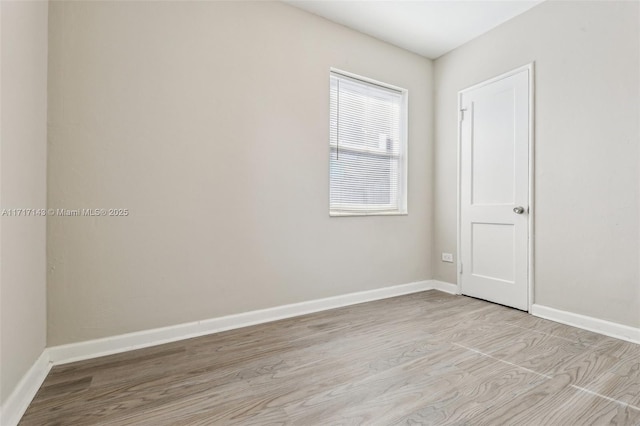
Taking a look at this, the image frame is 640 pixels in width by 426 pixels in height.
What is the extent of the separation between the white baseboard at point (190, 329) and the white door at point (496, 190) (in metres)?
1.13

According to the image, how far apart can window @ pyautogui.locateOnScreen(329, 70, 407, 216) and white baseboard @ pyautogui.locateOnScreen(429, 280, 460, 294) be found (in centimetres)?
101

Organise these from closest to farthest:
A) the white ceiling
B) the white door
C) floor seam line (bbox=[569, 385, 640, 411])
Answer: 1. floor seam line (bbox=[569, 385, 640, 411])
2. the white ceiling
3. the white door

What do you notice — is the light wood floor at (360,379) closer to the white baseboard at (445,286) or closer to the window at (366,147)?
the white baseboard at (445,286)

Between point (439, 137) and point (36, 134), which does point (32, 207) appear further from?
point (439, 137)

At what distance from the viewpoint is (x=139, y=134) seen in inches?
83.5

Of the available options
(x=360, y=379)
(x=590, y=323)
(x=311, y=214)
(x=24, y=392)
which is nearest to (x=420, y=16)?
(x=311, y=214)

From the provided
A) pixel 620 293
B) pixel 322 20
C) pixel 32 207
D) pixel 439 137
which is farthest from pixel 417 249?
pixel 32 207

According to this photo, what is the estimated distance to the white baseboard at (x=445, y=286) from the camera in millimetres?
3479

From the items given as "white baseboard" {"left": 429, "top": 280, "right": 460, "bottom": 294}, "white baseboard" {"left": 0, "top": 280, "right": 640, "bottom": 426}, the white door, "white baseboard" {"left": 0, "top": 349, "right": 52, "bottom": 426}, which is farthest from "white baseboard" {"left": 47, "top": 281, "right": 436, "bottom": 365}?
the white door

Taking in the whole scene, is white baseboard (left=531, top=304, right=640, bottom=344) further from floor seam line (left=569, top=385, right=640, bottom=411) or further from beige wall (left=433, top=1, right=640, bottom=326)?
floor seam line (left=569, top=385, right=640, bottom=411)

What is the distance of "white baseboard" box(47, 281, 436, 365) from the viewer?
1930 millimetres

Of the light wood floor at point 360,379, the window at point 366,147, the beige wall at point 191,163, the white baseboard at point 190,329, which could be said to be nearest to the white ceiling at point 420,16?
the beige wall at point 191,163

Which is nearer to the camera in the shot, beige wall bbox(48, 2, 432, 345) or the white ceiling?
beige wall bbox(48, 2, 432, 345)

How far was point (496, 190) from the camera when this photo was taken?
122 inches
